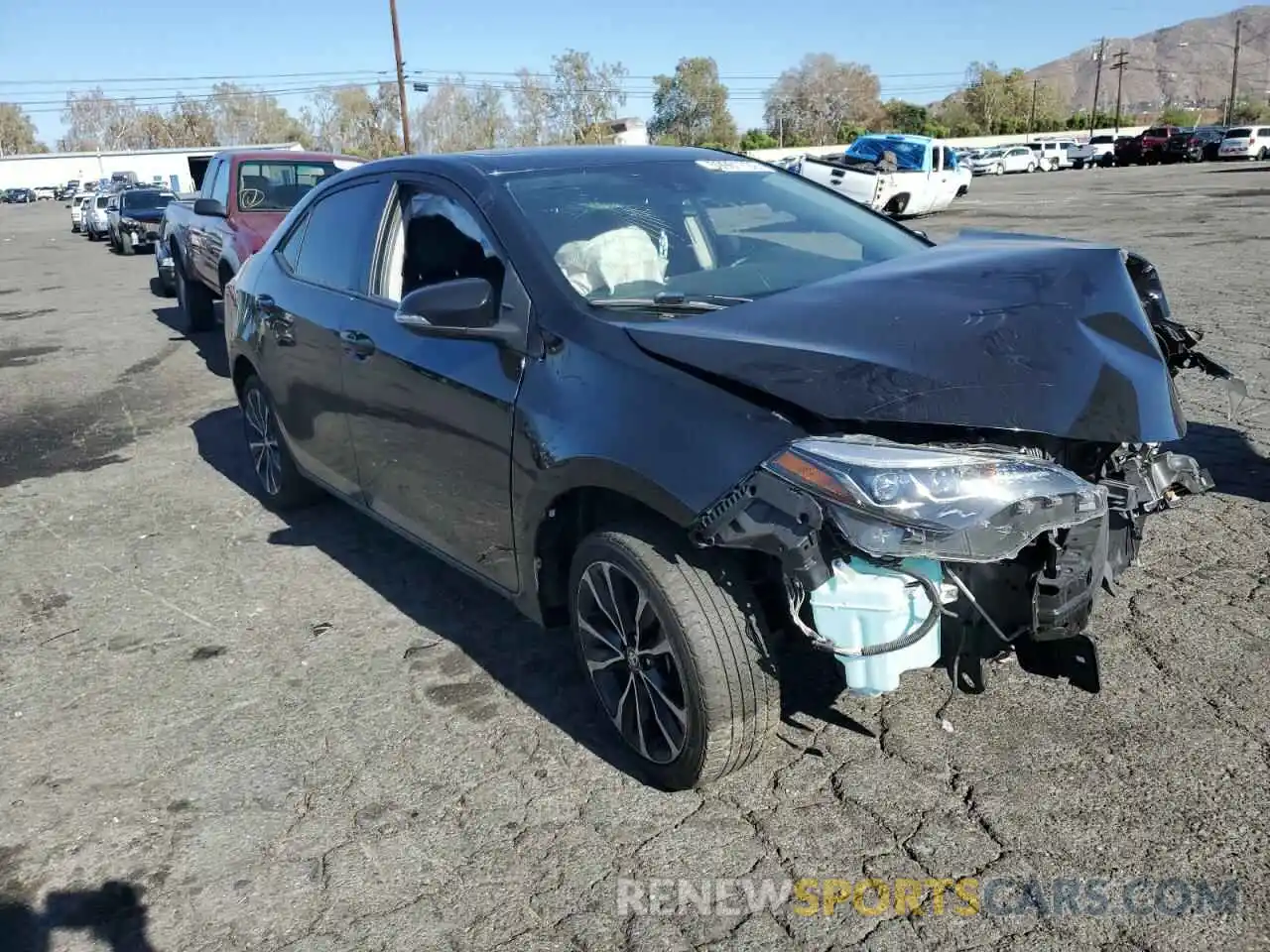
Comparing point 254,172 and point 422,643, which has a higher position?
point 254,172

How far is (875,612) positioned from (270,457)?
393cm

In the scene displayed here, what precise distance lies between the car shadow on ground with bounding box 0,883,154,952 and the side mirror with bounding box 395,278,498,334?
1.76 metres

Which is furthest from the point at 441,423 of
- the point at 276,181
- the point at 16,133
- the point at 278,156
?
the point at 16,133

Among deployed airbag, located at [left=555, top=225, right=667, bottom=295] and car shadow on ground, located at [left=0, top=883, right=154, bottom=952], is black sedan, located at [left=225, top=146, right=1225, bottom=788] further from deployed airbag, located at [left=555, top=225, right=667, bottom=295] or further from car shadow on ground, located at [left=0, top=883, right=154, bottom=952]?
car shadow on ground, located at [left=0, top=883, right=154, bottom=952]

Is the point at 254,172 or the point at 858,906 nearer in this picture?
the point at 858,906

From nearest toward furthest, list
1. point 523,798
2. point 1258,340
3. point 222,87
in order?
point 523,798
point 1258,340
point 222,87

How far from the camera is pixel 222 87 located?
121 metres

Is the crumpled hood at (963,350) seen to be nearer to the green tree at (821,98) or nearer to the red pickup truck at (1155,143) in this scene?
the red pickup truck at (1155,143)

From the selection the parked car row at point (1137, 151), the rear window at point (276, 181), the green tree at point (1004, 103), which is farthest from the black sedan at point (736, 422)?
the green tree at point (1004, 103)

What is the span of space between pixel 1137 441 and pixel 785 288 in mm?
1244

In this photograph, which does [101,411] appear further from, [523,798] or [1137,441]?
[1137,441]

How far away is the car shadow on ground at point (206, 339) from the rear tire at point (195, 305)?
12cm

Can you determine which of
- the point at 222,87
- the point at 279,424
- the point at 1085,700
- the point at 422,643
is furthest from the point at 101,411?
the point at 222,87

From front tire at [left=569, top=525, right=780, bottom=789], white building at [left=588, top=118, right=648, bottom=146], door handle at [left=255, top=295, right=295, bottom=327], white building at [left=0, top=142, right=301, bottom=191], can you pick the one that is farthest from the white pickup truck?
white building at [left=0, top=142, right=301, bottom=191]
